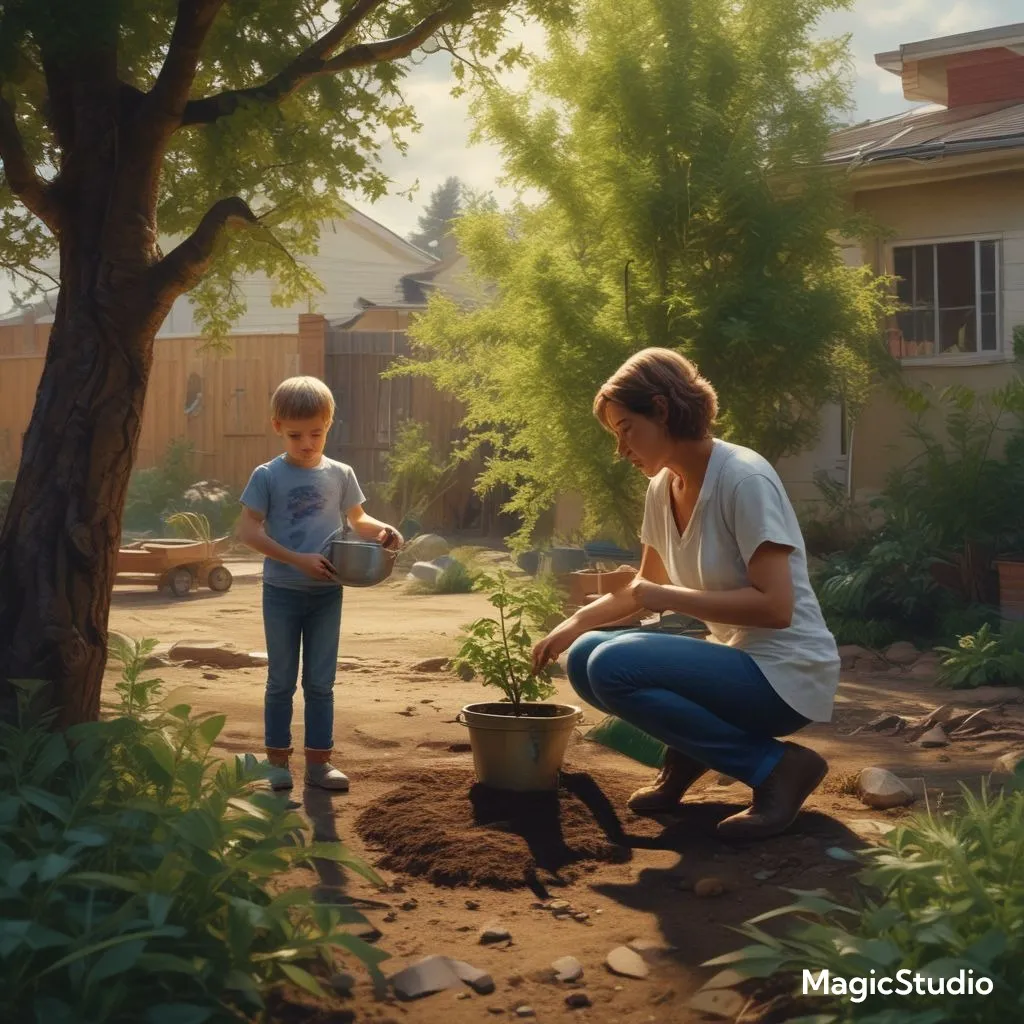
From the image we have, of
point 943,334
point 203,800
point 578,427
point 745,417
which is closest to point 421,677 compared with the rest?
point 578,427

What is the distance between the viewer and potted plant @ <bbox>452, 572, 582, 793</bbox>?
421 cm

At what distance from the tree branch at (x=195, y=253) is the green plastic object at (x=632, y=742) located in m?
2.23

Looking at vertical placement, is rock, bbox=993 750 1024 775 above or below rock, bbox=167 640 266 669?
below

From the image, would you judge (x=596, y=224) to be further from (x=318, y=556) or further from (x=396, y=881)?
(x=396, y=881)

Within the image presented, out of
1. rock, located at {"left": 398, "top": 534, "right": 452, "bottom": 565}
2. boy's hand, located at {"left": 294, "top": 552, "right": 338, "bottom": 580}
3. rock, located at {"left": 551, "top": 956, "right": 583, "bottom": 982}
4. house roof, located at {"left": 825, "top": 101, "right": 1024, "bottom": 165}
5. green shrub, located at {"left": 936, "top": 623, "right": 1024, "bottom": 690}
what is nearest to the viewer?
rock, located at {"left": 551, "top": 956, "right": 583, "bottom": 982}

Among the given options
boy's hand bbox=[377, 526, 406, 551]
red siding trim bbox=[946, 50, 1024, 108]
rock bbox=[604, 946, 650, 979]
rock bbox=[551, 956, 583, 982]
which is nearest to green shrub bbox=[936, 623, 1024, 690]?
boy's hand bbox=[377, 526, 406, 551]

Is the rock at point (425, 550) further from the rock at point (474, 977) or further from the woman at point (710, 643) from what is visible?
the rock at point (474, 977)

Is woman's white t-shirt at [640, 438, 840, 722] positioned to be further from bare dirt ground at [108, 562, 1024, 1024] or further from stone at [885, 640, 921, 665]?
stone at [885, 640, 921, 665]

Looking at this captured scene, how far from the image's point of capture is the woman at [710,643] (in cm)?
382

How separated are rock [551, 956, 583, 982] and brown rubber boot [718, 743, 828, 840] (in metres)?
1.02

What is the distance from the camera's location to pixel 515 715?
4402mm

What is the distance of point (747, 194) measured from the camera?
9523 mm

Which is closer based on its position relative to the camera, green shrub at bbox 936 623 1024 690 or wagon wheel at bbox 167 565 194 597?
green shrub at bbox 936 623 1024 690

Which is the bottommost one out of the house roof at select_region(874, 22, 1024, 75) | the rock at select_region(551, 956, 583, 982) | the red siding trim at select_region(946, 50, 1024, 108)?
the rock at select_region(551, 956, 583, 982)
